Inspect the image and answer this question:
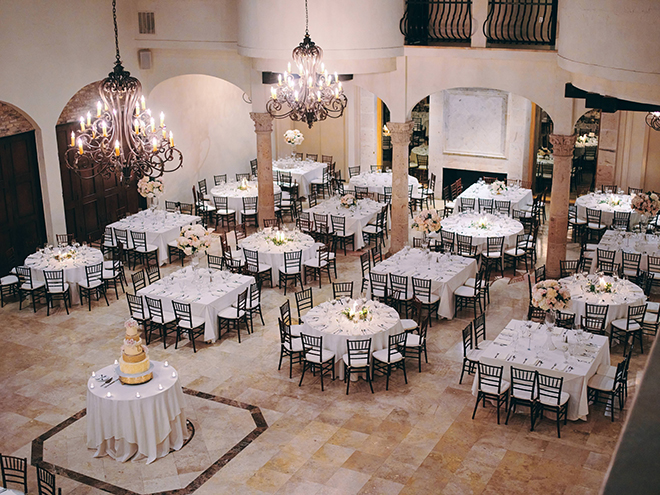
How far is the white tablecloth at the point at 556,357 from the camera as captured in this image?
933 centimetres

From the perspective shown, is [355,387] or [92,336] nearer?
[355,387]

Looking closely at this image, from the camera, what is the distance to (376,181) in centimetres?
1958

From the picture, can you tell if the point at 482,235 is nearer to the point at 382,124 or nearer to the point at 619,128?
the point at 619,128

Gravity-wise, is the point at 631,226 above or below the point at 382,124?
below

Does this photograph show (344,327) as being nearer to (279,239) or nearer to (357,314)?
(357,314)

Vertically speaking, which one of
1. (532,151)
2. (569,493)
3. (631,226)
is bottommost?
(569,493)

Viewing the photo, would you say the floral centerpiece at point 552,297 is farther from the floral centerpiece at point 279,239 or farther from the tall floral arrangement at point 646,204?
the floral centerpiece at point 279,239

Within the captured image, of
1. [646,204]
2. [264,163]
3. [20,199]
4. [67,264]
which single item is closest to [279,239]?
[264,163]

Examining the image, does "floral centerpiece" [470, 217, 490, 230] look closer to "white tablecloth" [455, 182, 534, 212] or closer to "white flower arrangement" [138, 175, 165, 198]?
"white tablecloth" [455, 182, 534, 212]

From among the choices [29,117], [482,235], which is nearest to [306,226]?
[482,235]

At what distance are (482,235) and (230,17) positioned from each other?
7.22 m

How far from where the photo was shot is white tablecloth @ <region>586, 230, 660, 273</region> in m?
13.9

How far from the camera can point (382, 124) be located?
22.7 metres

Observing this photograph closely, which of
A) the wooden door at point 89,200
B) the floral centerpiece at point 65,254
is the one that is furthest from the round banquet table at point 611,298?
the wooden door at point 89,200
